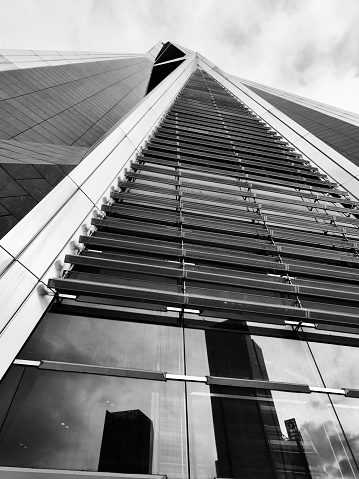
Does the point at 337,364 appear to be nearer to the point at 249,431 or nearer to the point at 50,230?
the point at 249,431

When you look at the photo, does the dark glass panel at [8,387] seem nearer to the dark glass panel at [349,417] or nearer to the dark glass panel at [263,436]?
the dark glass panel at [263,436]

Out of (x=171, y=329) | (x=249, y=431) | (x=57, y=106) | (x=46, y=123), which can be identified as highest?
(x=57, y=106)

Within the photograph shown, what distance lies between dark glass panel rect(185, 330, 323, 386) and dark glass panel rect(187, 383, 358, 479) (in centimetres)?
20

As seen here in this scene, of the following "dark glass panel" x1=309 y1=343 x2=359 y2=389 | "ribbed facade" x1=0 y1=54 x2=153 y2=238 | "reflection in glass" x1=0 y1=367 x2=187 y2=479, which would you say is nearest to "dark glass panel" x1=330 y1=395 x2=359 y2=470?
"dark glass panel" x1=309 y1=343 x2=359 y2=389

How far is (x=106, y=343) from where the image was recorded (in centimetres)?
335

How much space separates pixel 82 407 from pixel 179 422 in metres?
0.92

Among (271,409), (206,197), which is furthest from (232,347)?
(206,197)

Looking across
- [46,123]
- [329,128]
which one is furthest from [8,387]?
[329,128]

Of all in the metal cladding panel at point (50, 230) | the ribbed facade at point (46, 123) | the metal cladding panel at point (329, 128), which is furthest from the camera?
the metal cladding panel at point (329, 128)

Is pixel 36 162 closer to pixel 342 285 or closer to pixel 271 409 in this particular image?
pixel 271 409

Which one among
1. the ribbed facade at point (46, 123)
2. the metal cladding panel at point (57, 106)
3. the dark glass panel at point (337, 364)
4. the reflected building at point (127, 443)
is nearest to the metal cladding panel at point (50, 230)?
the ribbed facade at point (46, 123)

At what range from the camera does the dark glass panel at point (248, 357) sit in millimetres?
3359

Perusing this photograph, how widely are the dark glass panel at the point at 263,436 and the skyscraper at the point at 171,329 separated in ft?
0.04

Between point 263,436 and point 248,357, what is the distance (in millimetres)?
806
